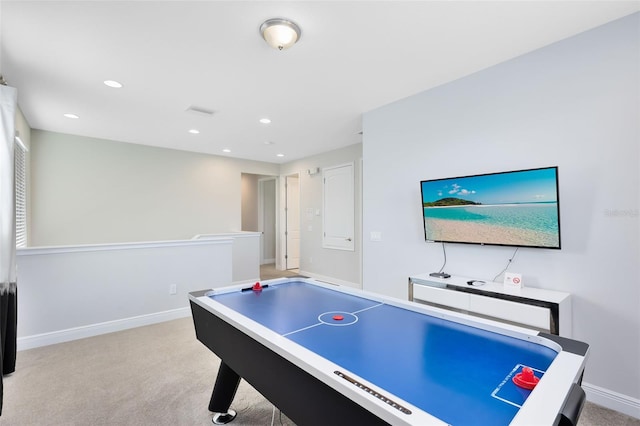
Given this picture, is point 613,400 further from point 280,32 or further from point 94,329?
point 94,329

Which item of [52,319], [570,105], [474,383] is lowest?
[52,319]

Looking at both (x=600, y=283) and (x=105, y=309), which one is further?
(x=105, y=309)

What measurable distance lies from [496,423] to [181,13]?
2521 millimetres

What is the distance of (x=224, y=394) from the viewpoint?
75.3 inches

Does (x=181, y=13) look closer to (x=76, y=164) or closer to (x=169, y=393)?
(x=169, y=393)

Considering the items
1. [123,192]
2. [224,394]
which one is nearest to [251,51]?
[224,394]

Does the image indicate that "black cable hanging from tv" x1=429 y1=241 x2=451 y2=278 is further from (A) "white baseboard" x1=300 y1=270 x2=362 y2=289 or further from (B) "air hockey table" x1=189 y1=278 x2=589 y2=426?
(A) "white baseboard" x1=300 y1=270 x2=362 y2=289

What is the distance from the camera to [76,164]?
4621 millimetres

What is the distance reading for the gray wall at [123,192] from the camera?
440cm

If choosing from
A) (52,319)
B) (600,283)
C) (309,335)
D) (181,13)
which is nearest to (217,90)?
(181,13)

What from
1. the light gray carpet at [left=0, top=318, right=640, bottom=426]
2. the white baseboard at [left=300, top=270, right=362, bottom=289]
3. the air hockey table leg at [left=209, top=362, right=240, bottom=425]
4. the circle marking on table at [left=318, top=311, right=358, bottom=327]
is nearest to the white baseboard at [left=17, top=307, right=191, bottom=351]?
the light gray carpet at [left=0, top=318, right=640, bottom=426]

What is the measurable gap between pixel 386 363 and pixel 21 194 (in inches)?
193

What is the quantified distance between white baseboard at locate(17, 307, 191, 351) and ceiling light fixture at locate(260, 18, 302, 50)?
3.33 m

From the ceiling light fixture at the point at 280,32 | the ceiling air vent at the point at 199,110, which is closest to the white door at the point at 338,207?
the ceiling air vent at the point at 199,110
